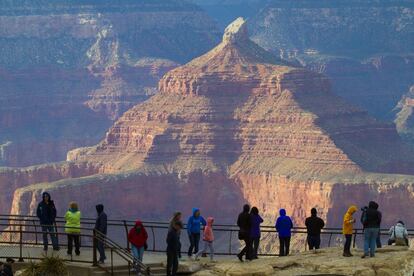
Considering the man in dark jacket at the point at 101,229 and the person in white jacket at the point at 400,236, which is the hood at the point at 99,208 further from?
the person in white jacket at the point at 400,236

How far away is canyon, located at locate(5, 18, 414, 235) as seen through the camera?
158 metres

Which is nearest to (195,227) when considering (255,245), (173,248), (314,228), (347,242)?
(255,245)

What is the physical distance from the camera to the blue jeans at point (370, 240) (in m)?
62.2

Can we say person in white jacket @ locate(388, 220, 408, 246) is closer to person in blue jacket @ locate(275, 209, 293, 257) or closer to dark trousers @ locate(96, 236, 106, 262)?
person in blue jacket @ locate(275, 209, 293, 257)

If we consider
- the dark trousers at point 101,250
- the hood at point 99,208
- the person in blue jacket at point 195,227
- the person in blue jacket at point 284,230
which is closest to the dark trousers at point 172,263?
the dark trousers at point 101,250

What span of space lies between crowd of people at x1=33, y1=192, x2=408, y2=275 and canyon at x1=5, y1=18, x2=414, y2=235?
283ft

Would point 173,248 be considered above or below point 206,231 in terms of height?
below

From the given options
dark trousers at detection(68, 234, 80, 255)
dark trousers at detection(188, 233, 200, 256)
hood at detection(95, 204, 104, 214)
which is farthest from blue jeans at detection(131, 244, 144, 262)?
dark trousers at detection(188, 233, 200, 256)


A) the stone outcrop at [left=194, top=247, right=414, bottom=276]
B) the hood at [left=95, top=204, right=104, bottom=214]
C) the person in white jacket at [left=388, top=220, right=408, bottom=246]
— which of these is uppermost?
the hood at [left=95, top=204, right=104, bottom=214]

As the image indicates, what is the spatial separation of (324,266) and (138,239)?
535cm

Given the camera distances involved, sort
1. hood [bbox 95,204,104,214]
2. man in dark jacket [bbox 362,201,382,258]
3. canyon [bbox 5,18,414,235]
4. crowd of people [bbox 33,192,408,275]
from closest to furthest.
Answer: crowd of people [bbox 33,192,408,275]
man in dark jacket [bbox 362,201,382,258]
hood [bbox 95,204,104,214]
canyon [bbox 5,18,414,235]

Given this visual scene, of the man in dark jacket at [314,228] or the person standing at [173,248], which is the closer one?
the person standing at [173,248]

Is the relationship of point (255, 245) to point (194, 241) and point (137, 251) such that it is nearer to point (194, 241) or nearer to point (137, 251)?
point (194, 241)

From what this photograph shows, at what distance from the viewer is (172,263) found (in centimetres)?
6075
